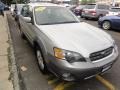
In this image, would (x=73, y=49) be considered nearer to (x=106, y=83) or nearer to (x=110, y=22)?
(x=106, y=83)

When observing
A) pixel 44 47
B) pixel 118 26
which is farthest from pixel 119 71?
pixel 118 26

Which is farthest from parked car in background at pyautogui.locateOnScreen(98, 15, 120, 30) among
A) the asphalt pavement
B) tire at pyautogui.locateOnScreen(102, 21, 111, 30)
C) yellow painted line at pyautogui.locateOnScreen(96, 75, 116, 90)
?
yellow painted line at pyautogui.locateOnScreen(96, 75, 116, 90)

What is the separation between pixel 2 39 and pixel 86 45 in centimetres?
527

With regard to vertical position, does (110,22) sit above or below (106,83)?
above

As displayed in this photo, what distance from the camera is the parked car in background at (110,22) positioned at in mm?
10321

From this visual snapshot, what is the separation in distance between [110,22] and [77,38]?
302 inches

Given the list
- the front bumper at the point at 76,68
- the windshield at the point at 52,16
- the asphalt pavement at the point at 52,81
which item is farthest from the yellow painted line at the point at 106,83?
the windshield at the point at 52,16

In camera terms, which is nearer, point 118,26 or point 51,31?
point 51,31

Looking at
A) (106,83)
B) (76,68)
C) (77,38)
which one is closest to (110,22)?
(106,83)

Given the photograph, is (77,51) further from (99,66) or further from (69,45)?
(99,66)

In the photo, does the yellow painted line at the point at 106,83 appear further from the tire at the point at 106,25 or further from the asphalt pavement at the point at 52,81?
the tire at the point at 106,25

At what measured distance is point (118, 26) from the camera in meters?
10.2

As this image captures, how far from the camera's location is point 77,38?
150 inches

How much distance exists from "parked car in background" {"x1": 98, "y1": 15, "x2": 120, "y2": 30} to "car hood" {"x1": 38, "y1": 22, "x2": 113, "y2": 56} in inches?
250
